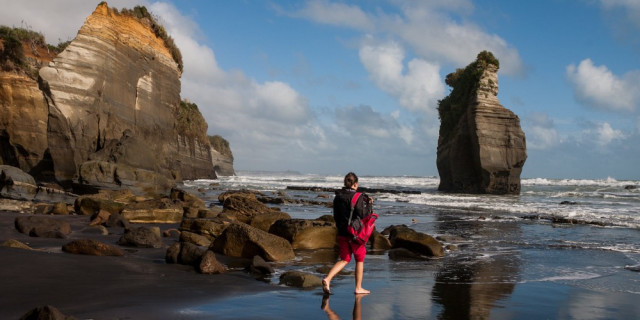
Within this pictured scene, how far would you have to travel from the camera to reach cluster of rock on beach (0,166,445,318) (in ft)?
26.4

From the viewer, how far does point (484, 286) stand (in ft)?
23.7

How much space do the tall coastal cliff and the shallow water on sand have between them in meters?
15.9

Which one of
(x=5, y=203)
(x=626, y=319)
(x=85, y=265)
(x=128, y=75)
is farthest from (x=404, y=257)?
(x=128, y=75)

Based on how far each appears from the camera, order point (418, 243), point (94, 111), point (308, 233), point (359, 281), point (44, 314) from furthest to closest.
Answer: point (94, 111) → point (308, 233) → point (418, 243) → point (359, 281) → point (44, 314)

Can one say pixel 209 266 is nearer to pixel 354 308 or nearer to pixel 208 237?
pixel 354 308

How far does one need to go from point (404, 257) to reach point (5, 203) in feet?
43.9

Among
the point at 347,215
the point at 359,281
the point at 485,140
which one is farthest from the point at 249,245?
the point at 485,140

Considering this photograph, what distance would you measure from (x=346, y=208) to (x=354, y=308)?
1531mm

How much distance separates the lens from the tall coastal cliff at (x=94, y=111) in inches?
893

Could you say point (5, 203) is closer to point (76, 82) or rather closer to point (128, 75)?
point (76, 82)

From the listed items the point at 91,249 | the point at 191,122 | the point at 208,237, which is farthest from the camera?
the point at 191,122

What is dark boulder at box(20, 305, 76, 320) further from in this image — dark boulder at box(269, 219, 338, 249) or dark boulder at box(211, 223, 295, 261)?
dark boulder at box(269, 219, 338, 249)

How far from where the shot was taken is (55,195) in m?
18.6

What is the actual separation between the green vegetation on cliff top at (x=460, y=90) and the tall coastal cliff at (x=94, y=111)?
26918mm
